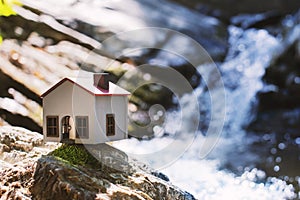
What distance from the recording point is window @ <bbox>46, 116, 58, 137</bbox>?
1.74 meters

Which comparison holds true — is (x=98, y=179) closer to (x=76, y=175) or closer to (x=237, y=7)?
(x=76, y=175)

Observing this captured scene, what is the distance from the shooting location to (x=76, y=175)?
65.4 inches

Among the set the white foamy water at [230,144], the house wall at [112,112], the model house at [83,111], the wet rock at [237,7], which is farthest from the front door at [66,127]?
the wet rock at [237,7]

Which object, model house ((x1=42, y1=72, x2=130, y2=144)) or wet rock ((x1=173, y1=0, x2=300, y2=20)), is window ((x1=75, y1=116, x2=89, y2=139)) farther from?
wet rock ((x1=173, y1=0, x2=300, y2=20))

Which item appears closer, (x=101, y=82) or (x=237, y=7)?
(x=101, y=82)

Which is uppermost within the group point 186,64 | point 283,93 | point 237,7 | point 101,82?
point 237,7

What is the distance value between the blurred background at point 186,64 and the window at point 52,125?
490 mm

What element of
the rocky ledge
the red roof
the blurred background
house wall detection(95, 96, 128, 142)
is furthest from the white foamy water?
the red roof

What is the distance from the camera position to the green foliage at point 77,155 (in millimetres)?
1752

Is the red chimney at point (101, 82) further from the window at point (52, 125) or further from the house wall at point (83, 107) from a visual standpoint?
the window at point (52, 125)

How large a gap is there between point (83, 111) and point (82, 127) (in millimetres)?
59

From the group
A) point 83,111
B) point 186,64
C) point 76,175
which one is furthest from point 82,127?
point 186,64

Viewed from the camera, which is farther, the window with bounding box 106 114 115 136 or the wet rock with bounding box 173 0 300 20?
the wet rock with bounding box 173 0 300 20

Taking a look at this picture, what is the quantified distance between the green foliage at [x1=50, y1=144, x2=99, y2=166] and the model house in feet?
0.20
